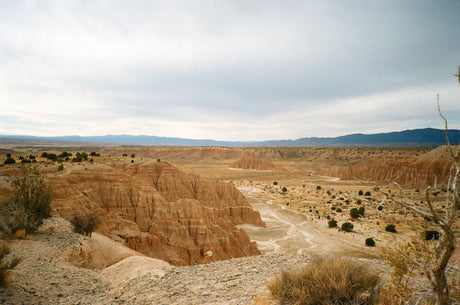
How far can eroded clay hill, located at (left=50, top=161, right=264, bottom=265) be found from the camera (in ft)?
67.2

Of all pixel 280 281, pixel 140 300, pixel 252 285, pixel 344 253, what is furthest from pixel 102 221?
pixel 344 253

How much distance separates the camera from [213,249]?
920 inches

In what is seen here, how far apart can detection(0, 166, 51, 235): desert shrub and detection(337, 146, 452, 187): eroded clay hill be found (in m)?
66.6

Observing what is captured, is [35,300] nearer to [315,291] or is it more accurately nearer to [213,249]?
[315,291]

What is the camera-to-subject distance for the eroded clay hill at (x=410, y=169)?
71.2 meters

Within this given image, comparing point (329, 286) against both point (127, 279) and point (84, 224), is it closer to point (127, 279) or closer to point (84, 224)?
point (127, 279)

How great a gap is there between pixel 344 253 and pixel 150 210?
2089cm

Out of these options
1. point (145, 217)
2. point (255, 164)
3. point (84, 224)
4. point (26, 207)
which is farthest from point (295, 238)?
point (255, 164)

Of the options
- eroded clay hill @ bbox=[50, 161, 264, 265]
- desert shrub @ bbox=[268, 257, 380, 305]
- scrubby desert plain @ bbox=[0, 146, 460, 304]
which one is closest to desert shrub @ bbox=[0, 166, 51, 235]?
scrubby desert plain @ bbox=[0, 146, 460, 304]

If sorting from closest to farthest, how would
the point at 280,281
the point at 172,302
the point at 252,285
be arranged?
1. the point at 280,281
2. the point at 172,302
3. the point at 252,285

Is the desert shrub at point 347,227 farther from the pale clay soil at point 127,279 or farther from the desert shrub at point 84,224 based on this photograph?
the desert shrub at point 84,224

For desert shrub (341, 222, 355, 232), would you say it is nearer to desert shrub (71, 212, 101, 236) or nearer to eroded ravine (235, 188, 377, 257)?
eroded ravine (235, 188, 377, 257)

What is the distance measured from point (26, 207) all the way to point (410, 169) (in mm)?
90983

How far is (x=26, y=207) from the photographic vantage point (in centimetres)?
1523
